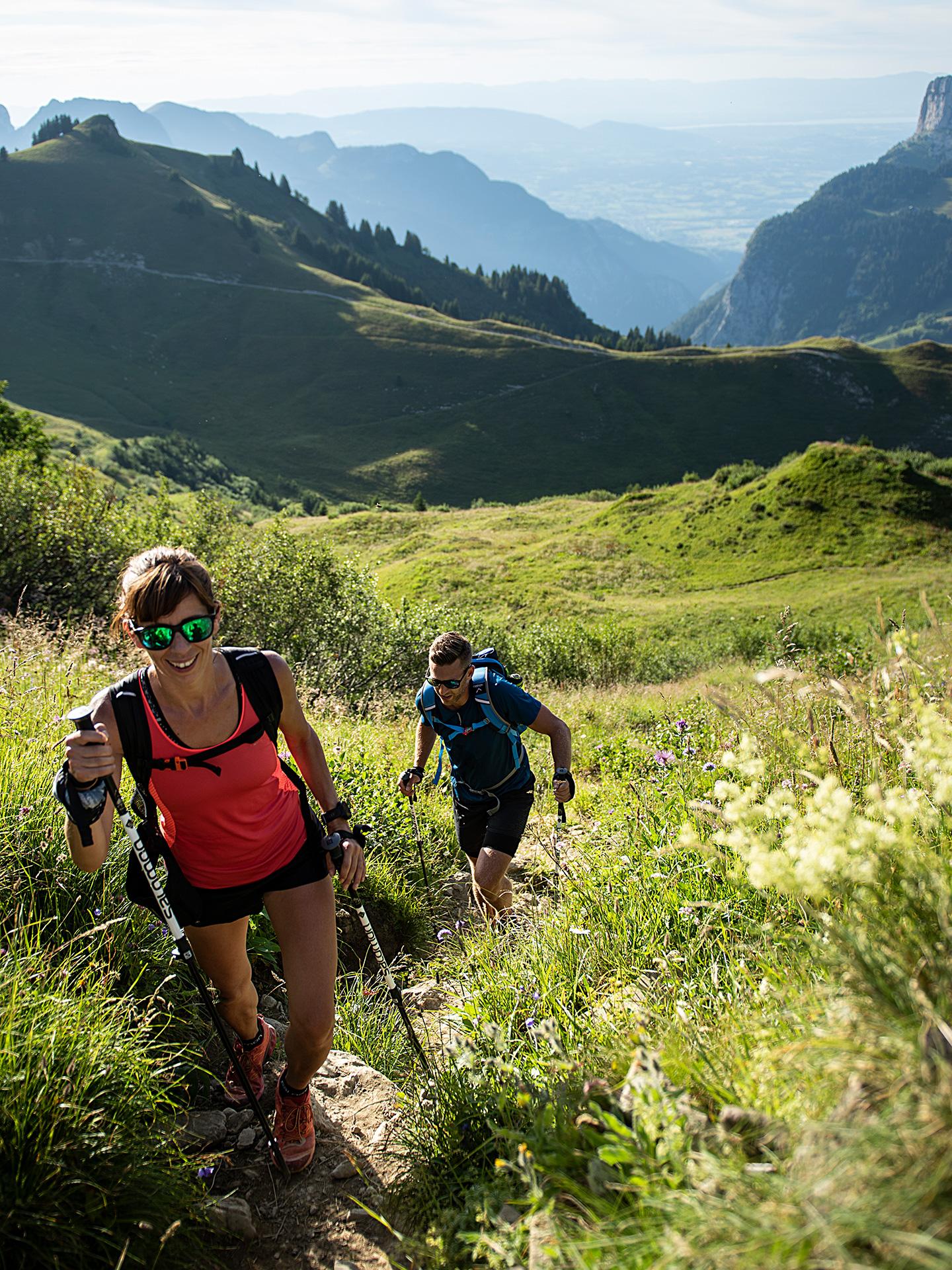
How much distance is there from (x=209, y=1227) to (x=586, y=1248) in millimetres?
1605

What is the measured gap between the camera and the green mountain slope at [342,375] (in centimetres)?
13062

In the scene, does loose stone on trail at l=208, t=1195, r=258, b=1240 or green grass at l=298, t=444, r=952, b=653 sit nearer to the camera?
loose stone on trail at l=208, t=1195, r=258, b=1240

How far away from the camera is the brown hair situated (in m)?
3.31

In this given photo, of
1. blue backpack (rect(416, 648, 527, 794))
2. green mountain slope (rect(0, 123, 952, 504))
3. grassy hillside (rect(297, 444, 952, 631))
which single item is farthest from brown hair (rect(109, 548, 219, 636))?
green mountain slope (rect(0, 123, 952, 504))

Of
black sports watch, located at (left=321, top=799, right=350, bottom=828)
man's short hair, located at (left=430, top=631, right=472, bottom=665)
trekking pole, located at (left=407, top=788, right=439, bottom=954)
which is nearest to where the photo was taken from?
black sports watch, located at (left=321, top=799, right=350, bottom=828)

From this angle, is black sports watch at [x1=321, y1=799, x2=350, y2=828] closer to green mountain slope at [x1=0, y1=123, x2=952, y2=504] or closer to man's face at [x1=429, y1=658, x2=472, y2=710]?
man's face at [x1=429, y1=658, x2=472, y2=710]

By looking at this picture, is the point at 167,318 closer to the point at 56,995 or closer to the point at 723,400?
the point at 723,400

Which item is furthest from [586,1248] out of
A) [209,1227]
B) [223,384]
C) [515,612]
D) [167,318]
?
[167,318]

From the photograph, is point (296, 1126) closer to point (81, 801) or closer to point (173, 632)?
point (81, 801)

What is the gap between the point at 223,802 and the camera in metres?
3.48

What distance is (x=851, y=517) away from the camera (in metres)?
47.5

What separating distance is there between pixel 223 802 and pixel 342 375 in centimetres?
15922

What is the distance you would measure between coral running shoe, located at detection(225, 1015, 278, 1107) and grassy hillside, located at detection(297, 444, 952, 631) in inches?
1316

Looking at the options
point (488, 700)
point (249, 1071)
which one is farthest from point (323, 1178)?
point (488, 700)
